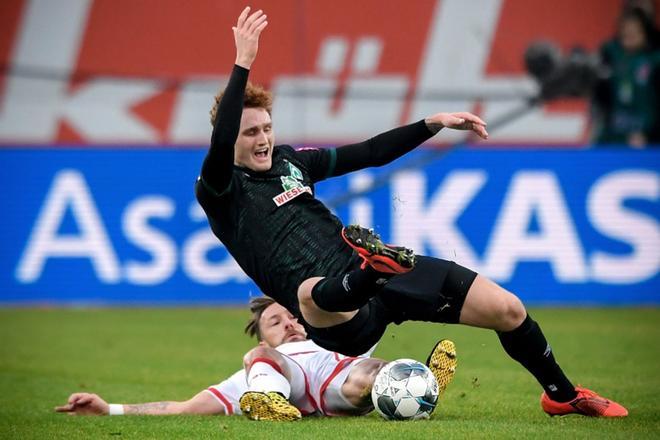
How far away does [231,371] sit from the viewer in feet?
30.9

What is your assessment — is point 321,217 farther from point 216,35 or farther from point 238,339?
point 216,35

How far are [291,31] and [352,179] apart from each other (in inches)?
216

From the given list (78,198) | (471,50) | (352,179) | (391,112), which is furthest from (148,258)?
(471,50)

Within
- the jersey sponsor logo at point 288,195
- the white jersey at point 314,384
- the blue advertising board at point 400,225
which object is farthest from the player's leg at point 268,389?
the blue advertising board at point 400,225

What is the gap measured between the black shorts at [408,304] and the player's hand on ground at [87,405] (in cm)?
149

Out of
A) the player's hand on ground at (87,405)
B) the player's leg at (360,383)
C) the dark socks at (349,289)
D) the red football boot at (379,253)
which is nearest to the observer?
the red football boot at (379,253)

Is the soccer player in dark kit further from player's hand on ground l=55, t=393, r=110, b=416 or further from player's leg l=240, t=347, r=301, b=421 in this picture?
player's hand on ground l=55, t=393, r=110, b=416

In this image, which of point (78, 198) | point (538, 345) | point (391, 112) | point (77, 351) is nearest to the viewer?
point (538, 345)

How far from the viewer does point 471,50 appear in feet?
62.3

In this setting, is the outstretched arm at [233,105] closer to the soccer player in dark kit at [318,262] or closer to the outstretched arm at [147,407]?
the soccer player in dark kit at [318,262]

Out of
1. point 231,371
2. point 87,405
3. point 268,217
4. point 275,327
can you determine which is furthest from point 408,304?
point 231,371

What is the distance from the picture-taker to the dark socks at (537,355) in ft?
20.8

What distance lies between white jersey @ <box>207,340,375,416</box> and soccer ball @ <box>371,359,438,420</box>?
335 millimetres

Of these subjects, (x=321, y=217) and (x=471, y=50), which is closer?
(x=321, y=217)
